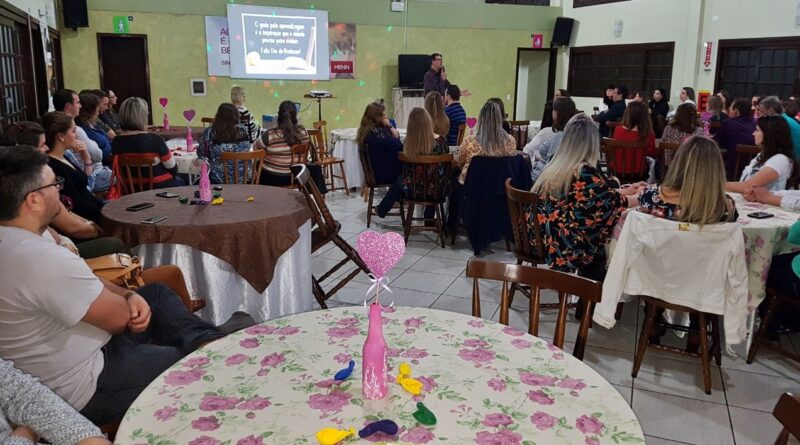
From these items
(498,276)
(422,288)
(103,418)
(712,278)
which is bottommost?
(422,288)

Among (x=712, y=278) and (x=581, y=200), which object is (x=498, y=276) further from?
(x=581, y=200)

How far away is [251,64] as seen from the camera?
9.57 m

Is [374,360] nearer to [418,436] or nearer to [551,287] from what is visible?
[418,436]

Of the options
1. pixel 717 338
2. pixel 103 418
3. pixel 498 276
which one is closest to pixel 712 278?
pixel 717 338

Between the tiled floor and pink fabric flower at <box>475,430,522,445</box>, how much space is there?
1.38 meters

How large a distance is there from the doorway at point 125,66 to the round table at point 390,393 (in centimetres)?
857

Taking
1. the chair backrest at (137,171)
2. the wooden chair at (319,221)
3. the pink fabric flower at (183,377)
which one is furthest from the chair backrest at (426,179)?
the pink fabric flower at (183,377)

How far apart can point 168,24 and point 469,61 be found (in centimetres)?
511

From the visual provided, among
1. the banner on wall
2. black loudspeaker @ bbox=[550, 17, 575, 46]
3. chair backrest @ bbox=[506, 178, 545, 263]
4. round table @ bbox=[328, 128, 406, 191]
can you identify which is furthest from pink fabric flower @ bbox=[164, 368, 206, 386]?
black loudspeaker @ bbox=[550, 17, 575, 46]

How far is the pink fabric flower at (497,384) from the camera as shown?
147 cm

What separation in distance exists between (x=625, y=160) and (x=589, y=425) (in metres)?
4.79

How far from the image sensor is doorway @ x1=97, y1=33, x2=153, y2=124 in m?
9.03

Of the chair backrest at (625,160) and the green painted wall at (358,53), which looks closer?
the chair backrest at (625,160)

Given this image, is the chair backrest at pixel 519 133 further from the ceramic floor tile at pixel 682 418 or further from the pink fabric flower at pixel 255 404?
the pink fabric flower at pixel 255 404
